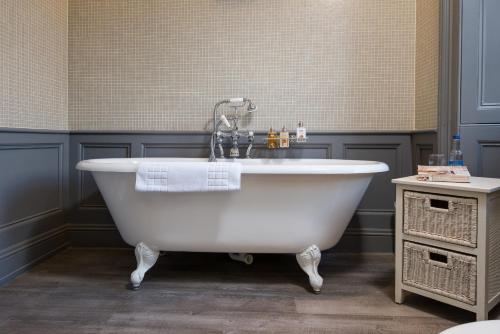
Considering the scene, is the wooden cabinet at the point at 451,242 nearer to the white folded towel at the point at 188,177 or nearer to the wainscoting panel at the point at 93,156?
the white folded towel at the point at 188,177

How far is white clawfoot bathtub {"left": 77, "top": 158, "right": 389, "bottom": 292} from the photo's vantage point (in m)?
1.65

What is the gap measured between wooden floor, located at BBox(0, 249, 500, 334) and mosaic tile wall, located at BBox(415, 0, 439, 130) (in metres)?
0.89

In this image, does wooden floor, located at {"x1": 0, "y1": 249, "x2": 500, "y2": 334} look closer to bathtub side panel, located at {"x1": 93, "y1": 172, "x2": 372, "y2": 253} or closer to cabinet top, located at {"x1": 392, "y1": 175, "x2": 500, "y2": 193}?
bathtub side panel, located at {"x1": 93, "y1": 172, "x2": 372, "y2": 253}

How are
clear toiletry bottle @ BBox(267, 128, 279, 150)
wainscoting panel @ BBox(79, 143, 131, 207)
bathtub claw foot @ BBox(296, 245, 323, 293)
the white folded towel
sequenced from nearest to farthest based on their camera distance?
the white folded towel
bathtub claw foot @ BBox(296, 245, 323, 293)
clear toiletry bottle @ BBox(267, 128, 279, 150)
wainscoting panel @ BBox(79, 143, 131, 207)

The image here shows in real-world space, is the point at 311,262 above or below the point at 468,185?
below

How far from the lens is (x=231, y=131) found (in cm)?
237

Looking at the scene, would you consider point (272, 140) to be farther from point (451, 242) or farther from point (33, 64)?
point (33, 64)

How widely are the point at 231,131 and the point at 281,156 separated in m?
0.36

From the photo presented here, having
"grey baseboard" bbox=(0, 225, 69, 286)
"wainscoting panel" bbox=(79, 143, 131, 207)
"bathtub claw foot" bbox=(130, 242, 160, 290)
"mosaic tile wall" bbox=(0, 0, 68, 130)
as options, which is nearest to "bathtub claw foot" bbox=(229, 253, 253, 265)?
"bathtub claw foot" bbox=(130, 242, 160, 290)

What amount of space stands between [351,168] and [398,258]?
1.43 feet

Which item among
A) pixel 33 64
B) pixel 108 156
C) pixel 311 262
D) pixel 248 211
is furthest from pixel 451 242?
pixel 33 64

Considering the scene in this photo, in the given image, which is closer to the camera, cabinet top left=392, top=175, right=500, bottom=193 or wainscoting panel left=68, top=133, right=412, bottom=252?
cabinet top left=392, top=175, right=500, bottom=193

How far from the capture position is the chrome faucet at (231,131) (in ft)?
7.51

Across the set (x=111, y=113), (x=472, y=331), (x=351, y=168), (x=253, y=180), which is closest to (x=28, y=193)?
(x=111, y=113)
